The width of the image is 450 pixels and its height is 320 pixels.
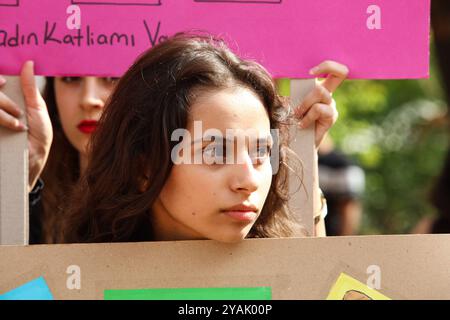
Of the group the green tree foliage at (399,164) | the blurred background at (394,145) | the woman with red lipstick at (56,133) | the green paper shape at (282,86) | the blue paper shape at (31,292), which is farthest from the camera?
the green tree foliage at (399,164)

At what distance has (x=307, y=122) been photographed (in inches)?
73.4

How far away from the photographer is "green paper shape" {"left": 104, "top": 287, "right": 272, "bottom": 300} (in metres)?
1.54

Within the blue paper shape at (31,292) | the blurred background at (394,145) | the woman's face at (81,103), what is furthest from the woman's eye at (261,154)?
the blurred background at (394,145)

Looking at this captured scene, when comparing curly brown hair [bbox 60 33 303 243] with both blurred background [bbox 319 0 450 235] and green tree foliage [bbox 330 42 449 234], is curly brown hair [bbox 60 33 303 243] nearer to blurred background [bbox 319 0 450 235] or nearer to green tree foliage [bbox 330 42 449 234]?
blurred background [bbox 319 0 450 235]

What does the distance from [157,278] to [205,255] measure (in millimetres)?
106

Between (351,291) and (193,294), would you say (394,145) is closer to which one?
(351,291)

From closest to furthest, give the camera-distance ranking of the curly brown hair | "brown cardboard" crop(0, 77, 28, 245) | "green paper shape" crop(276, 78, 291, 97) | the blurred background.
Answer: the curly brown hair → "brown cardboard" crop(0, 77, 28, 245) → "green paper shape" crop(276, 78, 291, 97) → the blurred background

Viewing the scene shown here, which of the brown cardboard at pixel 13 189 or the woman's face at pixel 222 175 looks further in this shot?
the brown cardboard at pixel 13 189

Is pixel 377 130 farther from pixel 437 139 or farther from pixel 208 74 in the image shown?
pixel 208 74

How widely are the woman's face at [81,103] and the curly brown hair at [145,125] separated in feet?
1.22

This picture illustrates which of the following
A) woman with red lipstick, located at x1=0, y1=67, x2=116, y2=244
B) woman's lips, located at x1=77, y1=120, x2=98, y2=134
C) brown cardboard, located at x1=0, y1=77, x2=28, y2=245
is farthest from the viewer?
woman's lips, located at x1=77, y1=120, x2=98, y2=134

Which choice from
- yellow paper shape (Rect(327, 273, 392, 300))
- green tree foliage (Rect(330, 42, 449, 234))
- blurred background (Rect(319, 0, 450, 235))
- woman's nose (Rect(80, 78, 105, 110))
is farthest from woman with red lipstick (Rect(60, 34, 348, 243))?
green tree foliage (Rect(330, 42, 449, 234))

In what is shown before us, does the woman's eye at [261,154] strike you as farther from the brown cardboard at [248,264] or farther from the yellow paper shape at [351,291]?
the yellow paper shape at [351,291]

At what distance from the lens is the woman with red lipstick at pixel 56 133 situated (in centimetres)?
189
